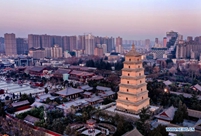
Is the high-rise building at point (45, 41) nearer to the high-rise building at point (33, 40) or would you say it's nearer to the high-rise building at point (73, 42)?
the high-rise building at point (33, 40)

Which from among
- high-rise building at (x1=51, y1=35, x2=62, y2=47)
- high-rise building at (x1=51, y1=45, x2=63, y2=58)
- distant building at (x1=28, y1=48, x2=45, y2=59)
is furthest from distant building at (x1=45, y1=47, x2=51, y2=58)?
high-rise building at (x1=51, y1=35, x2=62, y2=47)

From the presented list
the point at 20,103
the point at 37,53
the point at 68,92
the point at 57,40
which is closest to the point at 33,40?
the point at 57,40

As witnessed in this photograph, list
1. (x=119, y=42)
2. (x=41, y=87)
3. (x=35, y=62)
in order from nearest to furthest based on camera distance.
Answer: (x=41, y=87), (x=35, y=62), (x=119, y=42)

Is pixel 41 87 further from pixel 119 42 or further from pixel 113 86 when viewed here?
pixel 119 42

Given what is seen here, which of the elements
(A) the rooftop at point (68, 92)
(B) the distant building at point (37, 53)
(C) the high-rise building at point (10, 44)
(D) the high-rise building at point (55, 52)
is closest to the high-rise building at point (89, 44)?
(D) the high-rise building at point (55, 52)

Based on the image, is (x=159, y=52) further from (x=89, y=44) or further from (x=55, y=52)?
(x=55, y=52)

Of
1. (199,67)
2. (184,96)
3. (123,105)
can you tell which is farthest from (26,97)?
(199,67)
